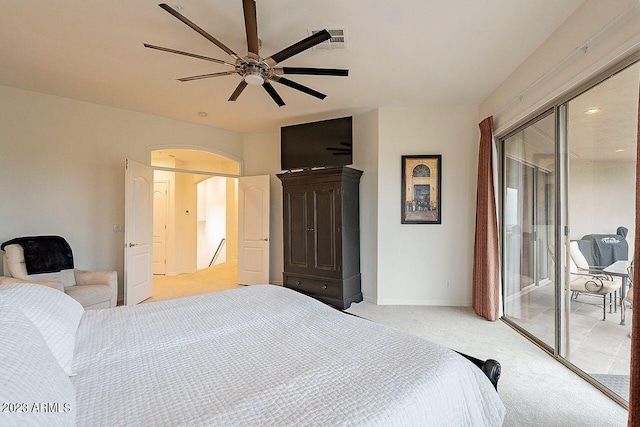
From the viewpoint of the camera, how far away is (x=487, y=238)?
345 centimetres

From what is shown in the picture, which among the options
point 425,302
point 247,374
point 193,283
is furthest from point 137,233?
point 425,302

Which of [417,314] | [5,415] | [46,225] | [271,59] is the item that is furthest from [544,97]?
[46,225]

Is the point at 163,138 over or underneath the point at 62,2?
underneath

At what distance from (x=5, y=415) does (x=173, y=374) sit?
0.55 m

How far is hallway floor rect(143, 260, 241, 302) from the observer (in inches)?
188

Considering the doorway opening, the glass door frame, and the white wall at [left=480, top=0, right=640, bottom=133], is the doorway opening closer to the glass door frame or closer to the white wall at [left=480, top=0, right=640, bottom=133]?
the glass door frame

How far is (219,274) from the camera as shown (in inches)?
247

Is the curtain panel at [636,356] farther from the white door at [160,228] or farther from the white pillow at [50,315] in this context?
the white door at [160,228]

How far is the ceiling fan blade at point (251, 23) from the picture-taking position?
68.2 inches

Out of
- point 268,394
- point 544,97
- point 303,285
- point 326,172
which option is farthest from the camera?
point 303,285

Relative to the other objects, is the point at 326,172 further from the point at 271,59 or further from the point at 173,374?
the point at 173,374

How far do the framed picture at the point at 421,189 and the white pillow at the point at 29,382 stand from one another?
384 centimetres

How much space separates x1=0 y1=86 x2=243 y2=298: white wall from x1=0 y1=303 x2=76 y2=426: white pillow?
Answer: 373cm

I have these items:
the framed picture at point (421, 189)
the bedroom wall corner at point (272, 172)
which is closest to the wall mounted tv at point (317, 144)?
the bedroom wall corner at point (272, 172)
